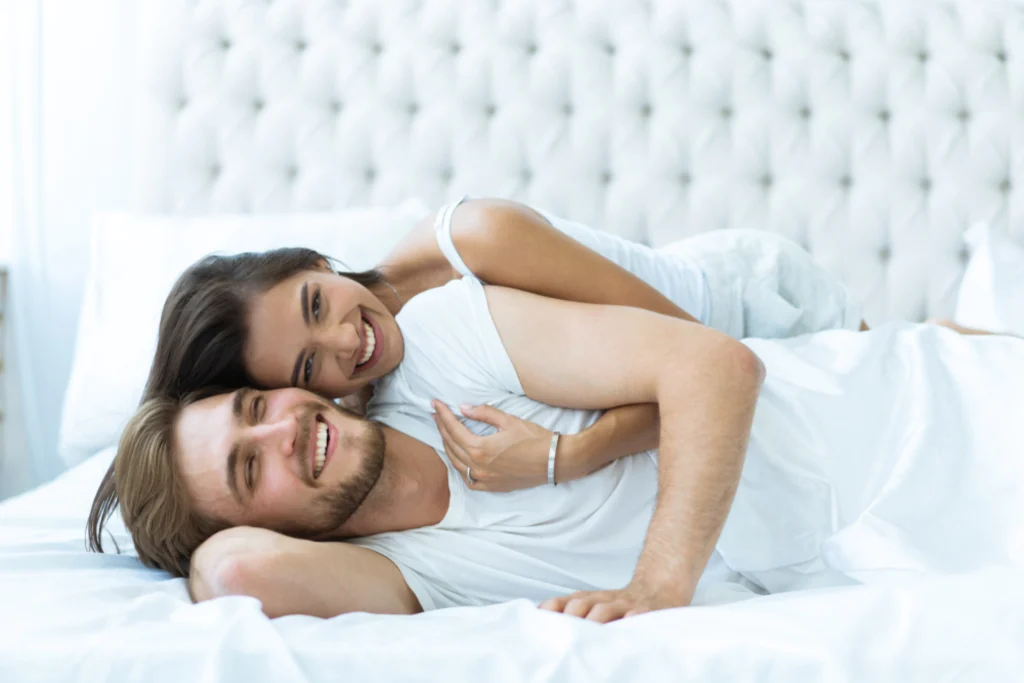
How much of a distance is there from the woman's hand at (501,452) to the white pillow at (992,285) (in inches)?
45.9

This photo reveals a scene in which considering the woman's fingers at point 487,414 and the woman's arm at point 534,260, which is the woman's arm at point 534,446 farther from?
the woman's arm at point 534,260

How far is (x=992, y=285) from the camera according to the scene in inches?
79.4

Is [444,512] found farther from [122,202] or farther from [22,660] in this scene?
[122,202]

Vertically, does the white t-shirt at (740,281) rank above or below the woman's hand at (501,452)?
above

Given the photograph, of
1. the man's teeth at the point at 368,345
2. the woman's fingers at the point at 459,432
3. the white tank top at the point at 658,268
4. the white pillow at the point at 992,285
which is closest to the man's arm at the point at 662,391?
the woman's fingers at the point at 459,432

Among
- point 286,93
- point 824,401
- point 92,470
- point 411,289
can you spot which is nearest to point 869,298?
point 824,401

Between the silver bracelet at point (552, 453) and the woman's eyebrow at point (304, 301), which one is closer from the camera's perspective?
the silver bracelet at point (552, 453)

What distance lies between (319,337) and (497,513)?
0.41 meters

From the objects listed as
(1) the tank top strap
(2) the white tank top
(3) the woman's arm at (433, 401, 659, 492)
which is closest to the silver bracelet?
(3) the woman's arm at (433, 401, 659, 492)

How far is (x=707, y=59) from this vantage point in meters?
2.33

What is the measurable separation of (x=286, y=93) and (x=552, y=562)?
162 cm

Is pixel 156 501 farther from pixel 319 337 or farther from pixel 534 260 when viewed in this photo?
pixel 534 260

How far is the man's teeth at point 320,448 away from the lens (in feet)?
4.14

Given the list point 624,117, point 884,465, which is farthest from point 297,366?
point 624,117
